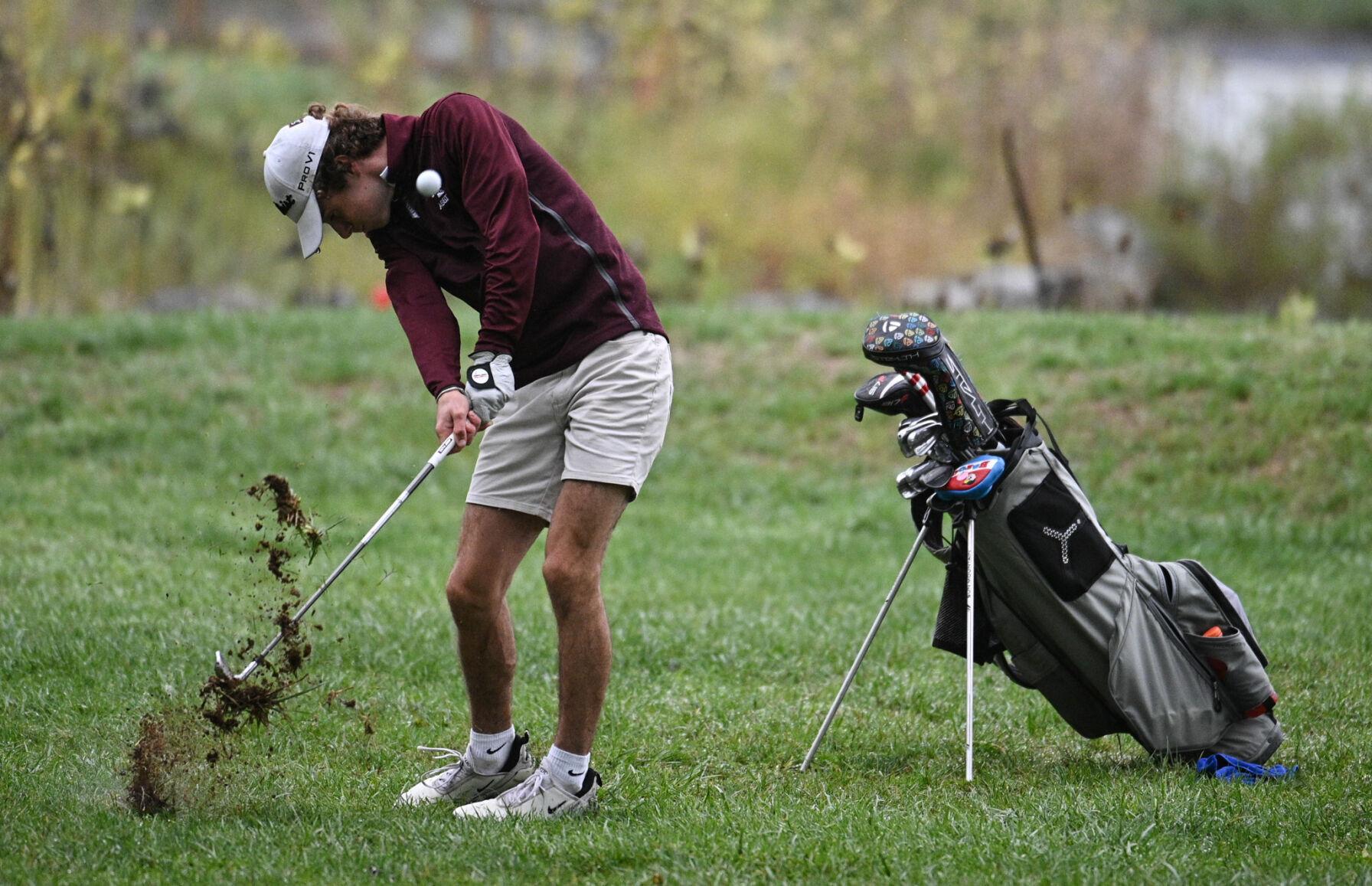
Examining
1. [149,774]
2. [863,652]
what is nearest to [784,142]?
[863,652]

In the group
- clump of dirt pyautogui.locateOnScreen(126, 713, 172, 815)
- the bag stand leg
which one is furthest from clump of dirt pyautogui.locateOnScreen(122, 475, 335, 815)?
the bag stand leg

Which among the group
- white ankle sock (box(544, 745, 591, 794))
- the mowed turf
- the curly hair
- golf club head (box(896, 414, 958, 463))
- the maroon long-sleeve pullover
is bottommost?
the mowed turf

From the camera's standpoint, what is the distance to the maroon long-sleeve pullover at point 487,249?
420 centimetres

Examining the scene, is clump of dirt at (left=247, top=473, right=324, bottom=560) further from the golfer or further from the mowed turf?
the mowed turf

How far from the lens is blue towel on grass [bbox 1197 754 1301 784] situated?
4727 mm

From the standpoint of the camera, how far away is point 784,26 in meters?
17.3

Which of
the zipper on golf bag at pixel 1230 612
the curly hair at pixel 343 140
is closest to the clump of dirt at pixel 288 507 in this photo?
the curly hair at pixel 343 140

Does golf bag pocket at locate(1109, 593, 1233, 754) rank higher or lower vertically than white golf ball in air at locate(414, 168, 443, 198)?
lower

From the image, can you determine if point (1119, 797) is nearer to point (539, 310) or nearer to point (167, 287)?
point (539, 310)

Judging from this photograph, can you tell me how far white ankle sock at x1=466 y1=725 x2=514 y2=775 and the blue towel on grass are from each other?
214 cm

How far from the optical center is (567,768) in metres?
4.29

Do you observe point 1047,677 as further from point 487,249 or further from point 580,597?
point 487,249

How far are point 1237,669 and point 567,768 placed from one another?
2132 millimetres

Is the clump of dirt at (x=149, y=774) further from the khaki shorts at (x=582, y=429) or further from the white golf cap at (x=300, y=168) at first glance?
the white golf cap at (x=300, y=168)
